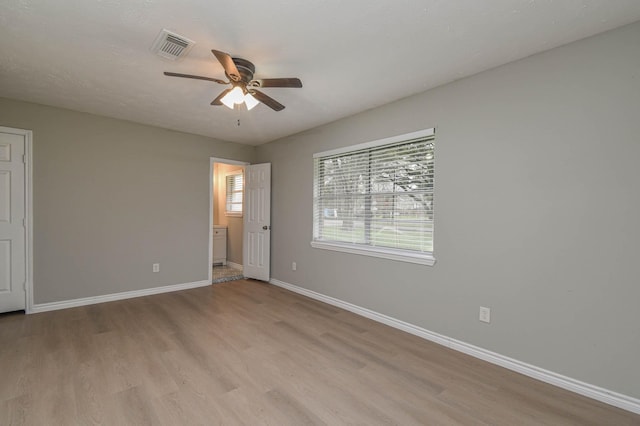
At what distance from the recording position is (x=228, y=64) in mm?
2008

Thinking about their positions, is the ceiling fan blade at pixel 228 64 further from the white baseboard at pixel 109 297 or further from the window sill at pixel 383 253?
the white baseboard at pixel 109 297

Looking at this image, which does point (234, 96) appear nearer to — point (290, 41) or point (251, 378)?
point (290, 41)

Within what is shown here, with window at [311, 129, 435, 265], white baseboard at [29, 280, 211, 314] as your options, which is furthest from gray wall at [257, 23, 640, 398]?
white baseboard at [29, 280, 211, 314]

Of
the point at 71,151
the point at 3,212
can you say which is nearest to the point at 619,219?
the point at 71,151

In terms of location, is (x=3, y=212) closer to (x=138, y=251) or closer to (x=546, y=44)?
(x=138, y=251)

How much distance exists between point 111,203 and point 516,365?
490 centimetres

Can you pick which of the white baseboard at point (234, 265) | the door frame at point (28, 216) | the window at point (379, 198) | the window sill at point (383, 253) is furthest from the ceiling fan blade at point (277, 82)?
the white baseboard at point (234, 265)

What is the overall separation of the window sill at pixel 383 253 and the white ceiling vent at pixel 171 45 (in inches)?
104

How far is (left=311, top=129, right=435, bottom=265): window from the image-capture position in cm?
295

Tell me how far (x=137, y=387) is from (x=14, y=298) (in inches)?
104

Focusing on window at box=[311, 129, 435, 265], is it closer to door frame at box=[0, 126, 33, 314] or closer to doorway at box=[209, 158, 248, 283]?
doorway at box=[209, 158, 248, 283]

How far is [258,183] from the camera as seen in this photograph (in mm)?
5098

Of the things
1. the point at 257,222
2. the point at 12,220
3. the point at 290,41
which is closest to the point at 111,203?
the point at 12,220

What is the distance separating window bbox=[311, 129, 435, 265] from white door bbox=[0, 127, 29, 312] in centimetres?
353
